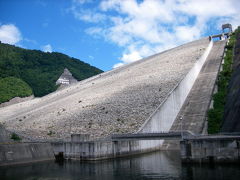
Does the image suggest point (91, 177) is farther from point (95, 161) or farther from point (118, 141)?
point (118, 141)

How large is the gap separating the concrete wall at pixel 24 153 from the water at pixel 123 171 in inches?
25.3

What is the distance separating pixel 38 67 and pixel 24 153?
79.4 m

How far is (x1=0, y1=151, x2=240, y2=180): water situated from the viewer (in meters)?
15.3

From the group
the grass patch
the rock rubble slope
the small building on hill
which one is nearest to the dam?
the rock rubble slope

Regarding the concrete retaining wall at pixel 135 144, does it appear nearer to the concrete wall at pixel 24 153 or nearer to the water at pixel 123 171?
the concrete wall at pixel 24 153

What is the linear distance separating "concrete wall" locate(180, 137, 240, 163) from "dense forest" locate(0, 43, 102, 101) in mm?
61777

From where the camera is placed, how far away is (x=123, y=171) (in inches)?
677

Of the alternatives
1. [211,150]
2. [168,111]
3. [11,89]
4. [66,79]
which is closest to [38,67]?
[66,79]

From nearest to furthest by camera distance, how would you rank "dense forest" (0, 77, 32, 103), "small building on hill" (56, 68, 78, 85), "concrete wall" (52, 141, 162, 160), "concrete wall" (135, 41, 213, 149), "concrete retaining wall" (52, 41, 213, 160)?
"concrete wall" (52, 141, 162, 160), "concrete retaining wall" (52, 41, 213, 160), "concrete wall" (135, 41, 213, 149), "dense forest" (0, 77, 32, 103), "small building on hill" (56, 68, 78, 85)

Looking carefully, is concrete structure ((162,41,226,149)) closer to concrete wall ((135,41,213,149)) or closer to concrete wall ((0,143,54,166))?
concrete wall ((135,41,213,149))

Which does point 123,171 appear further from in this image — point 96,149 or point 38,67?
point 38,67

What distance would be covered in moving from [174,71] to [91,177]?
25765mm

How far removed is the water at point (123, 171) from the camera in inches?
602

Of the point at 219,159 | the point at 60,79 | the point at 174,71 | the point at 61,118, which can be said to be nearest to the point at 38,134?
the point at 61,118
